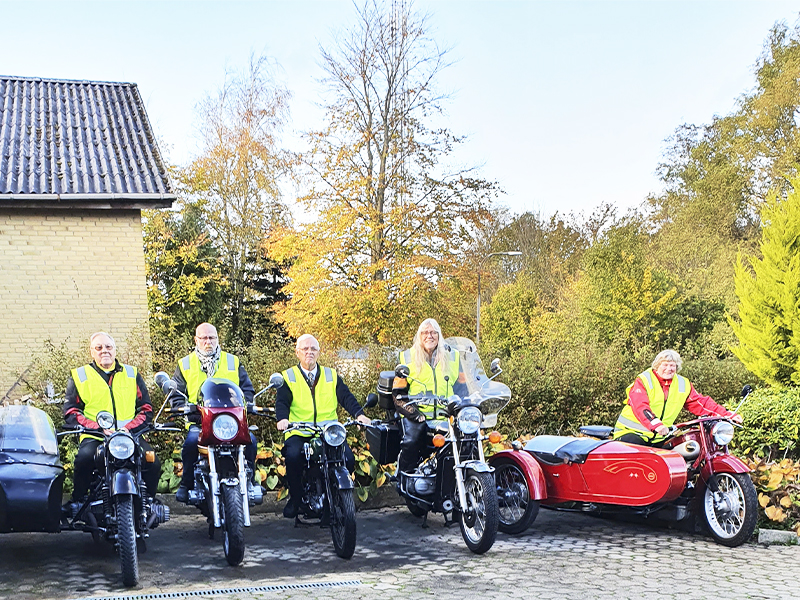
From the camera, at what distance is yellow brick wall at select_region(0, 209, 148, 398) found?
48.6ft

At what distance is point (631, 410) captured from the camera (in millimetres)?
7480

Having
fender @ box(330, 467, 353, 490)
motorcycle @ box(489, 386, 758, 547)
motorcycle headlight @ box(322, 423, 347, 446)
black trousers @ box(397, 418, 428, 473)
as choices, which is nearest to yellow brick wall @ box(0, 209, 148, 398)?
black trousers @ box(397, 418, 428, 473)

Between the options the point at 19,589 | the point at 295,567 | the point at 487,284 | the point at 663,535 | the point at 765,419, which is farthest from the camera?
the point at 487,284

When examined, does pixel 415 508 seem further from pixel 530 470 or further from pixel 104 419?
pixel 104 419

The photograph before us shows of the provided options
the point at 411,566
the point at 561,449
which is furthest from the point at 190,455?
the point at 561,449

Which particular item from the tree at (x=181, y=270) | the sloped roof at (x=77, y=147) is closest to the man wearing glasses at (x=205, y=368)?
the sloped roof at (x=77, y=147)

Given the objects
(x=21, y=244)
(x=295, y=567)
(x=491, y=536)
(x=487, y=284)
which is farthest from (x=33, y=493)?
(x=487, y=284)

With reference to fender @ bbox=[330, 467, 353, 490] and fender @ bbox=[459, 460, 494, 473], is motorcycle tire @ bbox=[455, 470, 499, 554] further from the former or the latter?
fender @ bbox=[330, 467, 353, 490]

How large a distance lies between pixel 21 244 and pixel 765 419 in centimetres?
1278

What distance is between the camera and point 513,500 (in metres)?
7.26

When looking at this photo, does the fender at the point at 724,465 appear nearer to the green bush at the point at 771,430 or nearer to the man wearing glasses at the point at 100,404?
the green bush at the point at 771,430

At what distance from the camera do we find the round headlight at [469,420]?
656 centimetres

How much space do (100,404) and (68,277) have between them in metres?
9.75

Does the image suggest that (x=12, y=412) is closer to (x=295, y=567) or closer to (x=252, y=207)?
(x=295, y=567)
